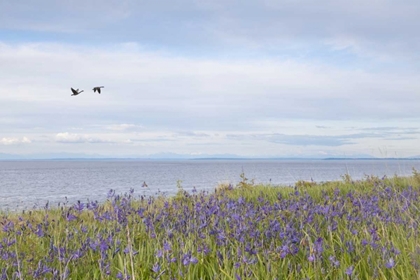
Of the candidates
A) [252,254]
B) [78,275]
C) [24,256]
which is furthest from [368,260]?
[24,256]

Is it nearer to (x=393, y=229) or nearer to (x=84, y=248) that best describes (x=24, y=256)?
(x=84, y=248)

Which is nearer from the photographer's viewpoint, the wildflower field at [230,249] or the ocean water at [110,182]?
the wildflower field at [230,249]

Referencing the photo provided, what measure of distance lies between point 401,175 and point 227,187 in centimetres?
503

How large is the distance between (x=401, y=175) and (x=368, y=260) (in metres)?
9.68

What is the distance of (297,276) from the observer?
3.35 m

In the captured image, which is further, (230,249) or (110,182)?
(110,182)

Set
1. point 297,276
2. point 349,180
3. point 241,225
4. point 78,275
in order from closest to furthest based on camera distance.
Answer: point 297,276 < point 78,275 < point 241,225 < point 349,180

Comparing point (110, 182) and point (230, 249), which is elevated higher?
point (230, 249)

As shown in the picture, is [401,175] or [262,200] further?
[401,175]

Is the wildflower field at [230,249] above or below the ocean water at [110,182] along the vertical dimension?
above

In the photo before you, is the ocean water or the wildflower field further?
the ocean water

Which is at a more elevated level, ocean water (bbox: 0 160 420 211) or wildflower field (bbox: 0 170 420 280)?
wildflower field (bbox: 0 170 420 280)

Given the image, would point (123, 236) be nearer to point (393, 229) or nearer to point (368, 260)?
point (368, 260)

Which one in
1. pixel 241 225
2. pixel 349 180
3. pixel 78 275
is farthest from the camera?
pixel 349 180
